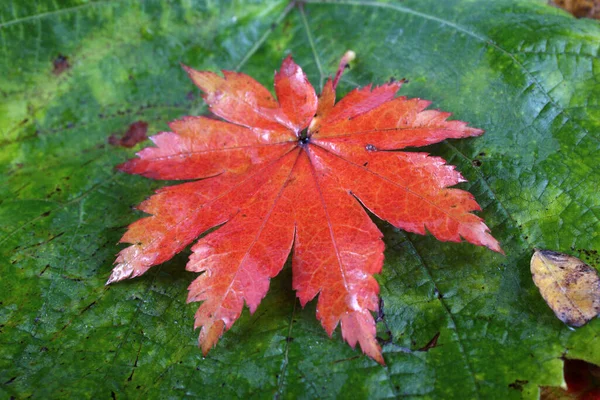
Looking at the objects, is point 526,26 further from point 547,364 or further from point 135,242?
point 135,242

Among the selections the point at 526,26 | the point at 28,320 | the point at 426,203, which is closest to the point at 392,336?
the point at 426,203

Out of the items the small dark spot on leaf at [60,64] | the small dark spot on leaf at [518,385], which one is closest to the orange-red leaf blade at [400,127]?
the small dark spot on leaf at [518,385]

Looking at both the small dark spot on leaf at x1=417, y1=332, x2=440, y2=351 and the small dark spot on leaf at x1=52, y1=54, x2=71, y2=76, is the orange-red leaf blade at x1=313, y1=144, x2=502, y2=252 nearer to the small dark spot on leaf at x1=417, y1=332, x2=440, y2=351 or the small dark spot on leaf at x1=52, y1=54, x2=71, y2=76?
the small dark spot on leaf at x1=417, y1=332, x2=440, y2=351

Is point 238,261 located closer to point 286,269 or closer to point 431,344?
point 286,269

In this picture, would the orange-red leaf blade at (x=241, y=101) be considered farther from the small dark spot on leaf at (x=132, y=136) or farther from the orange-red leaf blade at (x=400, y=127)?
the small dark spot on leaf at (x=132, y=136)

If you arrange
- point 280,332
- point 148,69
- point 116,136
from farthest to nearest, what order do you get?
point 148,69, point 116,136, point 280,332

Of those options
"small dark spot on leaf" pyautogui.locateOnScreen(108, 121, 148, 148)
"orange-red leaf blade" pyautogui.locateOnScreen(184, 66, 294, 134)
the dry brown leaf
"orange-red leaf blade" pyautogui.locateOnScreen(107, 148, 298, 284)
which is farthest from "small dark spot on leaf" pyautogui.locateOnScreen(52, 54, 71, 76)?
the dry brown leaf

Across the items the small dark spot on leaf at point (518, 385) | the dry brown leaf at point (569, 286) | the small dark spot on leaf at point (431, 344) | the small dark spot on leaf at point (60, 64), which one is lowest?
the small dark spot on leaf at point (518, 385)
